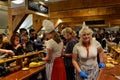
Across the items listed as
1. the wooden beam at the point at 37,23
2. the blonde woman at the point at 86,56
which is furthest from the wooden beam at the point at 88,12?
the blonde woman at the point at 86,56

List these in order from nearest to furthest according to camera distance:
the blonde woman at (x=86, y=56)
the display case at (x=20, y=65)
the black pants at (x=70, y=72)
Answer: the blonde woman at (x=86, y=56) → the display case at (x=20, y=65) → the black pants at (x=70, y=72)

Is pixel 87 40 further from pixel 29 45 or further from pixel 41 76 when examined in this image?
pixel 29 45

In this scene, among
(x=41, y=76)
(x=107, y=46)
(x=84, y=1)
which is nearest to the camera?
(x=41, y=76)

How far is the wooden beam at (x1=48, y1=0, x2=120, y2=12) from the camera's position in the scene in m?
5.60

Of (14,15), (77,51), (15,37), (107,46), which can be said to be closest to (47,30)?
(77,51)

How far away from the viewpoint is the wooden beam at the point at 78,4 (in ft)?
18.4

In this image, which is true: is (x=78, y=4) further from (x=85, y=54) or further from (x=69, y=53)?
(x=85, y=54)

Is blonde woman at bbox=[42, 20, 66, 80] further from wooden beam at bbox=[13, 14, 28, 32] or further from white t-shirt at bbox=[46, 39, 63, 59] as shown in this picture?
wooden beam at bbox=[13, 14, 28, 32]

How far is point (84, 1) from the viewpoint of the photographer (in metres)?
6.01

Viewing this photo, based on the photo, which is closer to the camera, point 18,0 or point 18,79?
point 18,79

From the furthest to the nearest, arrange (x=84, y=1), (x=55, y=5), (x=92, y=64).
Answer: (x=55, y=5) → (x=84, y=1) → (x=92, y=64)

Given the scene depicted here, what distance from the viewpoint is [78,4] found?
6172 millimetres

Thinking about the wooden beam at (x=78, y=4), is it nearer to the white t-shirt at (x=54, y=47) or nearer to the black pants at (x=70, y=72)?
the black pants at (x=70, y=72)

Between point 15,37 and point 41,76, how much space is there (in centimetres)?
102
